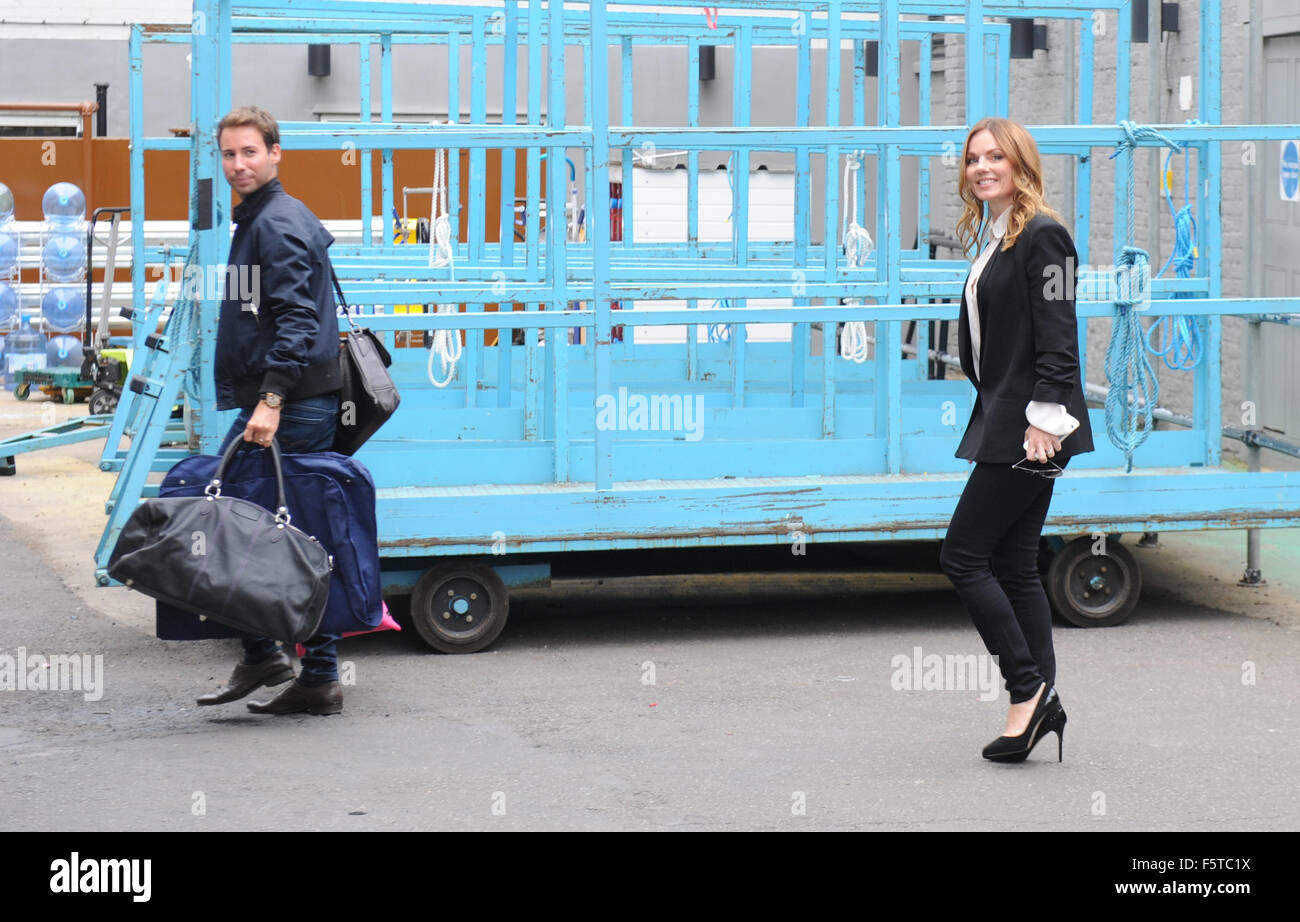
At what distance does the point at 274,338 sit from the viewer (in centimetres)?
541

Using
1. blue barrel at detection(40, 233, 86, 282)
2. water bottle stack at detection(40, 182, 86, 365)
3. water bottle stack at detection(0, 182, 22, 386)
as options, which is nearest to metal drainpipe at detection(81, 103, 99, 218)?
water bottle stack at detection(40, 182, 86, 365)

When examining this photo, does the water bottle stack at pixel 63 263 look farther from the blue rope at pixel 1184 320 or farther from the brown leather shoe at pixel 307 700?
the brown leather shoe at pixel 307 700

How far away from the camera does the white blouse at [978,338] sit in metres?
4.76

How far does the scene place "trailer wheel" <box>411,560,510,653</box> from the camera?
641cm

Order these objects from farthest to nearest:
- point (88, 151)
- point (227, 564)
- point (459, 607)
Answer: point (88, 151)
point (459, 607)
point (227, 564)

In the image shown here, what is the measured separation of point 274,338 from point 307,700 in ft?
3.75

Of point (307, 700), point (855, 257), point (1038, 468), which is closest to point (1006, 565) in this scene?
point (1038, 468)

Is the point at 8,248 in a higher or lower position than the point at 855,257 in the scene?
higher

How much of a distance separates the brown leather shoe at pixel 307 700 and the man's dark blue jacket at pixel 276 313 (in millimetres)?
909

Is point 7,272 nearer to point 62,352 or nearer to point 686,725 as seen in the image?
point 62,352

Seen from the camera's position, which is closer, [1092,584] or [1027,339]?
[1027,339]

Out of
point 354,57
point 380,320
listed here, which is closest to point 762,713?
point 380,320

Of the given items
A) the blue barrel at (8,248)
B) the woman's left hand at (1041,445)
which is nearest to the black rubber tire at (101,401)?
the blue barrel at (8,248)
